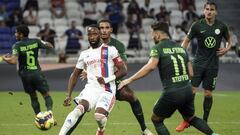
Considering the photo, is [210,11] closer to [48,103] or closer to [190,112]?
[190,112]

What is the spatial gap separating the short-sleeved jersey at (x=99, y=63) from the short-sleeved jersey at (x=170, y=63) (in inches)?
47.9

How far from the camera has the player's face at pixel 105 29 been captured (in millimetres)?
12250

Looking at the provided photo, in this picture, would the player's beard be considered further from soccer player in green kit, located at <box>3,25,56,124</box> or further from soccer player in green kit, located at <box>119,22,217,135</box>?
soccer player in green kit, located at <box>3,25,56,124</box>

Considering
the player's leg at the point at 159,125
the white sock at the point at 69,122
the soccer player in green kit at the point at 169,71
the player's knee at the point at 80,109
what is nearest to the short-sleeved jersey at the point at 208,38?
the soccer player in green kit at the point at 169,71

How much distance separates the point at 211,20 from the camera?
14.2 metres

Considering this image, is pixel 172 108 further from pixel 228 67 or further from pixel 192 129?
pixel 228 67

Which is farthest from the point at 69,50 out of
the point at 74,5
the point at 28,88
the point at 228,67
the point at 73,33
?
the point at 28,88

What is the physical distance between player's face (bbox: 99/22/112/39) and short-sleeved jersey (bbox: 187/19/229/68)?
2416 mm

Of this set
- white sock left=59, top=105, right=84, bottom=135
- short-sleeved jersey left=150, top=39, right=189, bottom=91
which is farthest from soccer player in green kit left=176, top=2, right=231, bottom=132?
white sock left=59, top=105, right=84, bottom=135

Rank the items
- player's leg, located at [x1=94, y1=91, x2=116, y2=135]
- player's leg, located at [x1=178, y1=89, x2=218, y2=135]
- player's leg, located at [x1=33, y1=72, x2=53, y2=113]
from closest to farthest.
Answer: player's leg, located at [x1=178, y1=89, x2=218, y2=135] → player's leg, located at [x1=94, y1=91, x2=116, y2=135] → player's leg, located at [x1=33, y1=72, x2=53, y2=113]

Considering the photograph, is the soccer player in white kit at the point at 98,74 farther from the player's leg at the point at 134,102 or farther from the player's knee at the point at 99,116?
the player's leg at the point at 134,102

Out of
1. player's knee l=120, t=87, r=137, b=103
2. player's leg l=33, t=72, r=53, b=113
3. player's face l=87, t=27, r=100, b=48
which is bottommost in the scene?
player's leg l=33, t=72, r=53, b=113

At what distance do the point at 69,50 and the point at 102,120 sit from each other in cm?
1701

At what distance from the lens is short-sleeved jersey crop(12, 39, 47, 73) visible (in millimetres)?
14336
